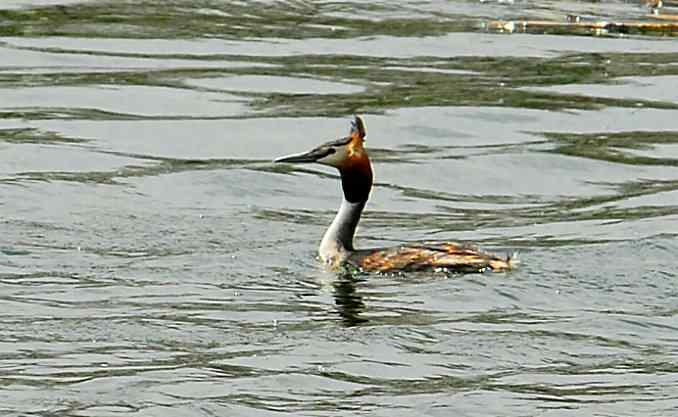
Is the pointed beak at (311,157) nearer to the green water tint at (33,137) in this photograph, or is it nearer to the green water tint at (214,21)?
the green water tint at (33,137)

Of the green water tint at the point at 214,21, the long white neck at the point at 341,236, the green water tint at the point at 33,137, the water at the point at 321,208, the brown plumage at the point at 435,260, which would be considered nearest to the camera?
the water at the point at 321,208

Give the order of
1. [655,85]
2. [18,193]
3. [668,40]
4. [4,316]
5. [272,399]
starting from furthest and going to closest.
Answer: [668,40] → [655,85] → [18,193] → [4,316] → [272,399]

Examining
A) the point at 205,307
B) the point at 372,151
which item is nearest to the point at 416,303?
the point at 205,307

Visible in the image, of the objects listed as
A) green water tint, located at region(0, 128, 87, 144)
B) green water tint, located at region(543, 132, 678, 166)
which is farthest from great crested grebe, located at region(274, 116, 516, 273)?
green water tint, located at region(0, 128, 87, 144)

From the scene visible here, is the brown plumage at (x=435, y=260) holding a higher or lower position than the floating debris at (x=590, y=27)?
lower

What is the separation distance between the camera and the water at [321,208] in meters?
11.3

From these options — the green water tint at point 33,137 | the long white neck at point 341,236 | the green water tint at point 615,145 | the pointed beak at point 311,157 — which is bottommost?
the green water tint at point 615,145

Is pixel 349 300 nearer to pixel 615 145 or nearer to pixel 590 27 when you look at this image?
pixel 615 145

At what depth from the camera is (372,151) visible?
1889 centimetres

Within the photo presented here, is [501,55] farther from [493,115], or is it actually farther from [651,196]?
[651,196]

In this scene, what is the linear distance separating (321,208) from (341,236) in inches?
93.0

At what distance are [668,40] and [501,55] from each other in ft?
6.60

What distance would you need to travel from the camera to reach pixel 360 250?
1454 cm

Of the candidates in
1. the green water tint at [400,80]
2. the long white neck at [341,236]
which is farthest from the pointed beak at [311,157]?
the green water tint at [400,80]
